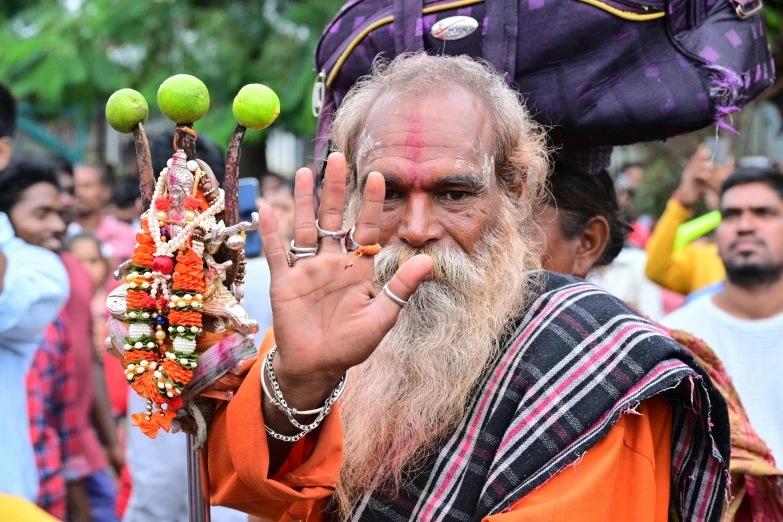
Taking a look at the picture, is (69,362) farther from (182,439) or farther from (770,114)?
(770,114)

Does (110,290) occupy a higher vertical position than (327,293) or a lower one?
lower

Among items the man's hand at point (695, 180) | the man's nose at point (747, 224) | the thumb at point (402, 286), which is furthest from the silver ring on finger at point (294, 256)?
the man's hand at point (695, 180)

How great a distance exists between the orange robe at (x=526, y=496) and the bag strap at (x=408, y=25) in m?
1.05

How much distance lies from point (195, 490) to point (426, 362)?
2.06ft

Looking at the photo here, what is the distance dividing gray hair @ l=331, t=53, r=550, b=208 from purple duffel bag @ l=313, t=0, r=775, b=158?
0.08 metres

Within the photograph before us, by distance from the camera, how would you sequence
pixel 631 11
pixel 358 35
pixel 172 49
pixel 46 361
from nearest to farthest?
pixel 631 11 → pixel 358 35 → pixel 46 361 → pixel 172 49

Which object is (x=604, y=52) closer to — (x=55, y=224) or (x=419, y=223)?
(x=419, y=223)

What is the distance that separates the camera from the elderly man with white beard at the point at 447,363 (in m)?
1.87

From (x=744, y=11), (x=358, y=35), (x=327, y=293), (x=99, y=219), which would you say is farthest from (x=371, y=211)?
(x=99, y=219)

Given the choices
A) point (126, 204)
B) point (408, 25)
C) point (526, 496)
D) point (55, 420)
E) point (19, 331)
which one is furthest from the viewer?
point (126, 204)

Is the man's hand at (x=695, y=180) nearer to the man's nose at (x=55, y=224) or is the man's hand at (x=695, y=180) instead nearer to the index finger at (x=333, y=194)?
the man's nose at (x=55, y=224)

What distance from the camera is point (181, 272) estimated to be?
183 centimetres

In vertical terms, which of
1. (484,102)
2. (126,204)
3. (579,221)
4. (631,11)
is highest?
(631,11)

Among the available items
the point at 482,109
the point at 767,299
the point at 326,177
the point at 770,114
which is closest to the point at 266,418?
the point at 326,177
